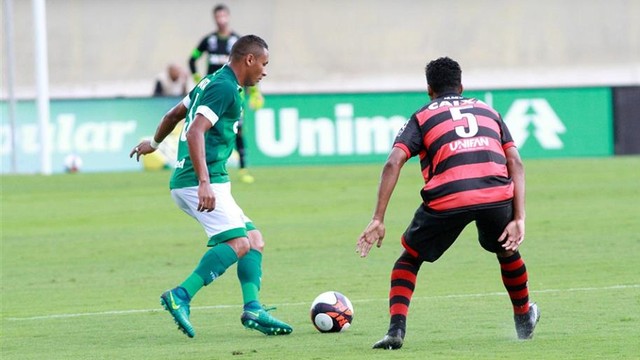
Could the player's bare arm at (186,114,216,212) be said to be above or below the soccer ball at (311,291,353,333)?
above

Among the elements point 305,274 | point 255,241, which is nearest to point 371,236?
point 255,241

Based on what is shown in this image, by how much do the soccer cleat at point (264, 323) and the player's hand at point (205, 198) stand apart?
2.92 ft

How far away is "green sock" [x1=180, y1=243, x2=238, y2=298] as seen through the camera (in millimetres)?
9422

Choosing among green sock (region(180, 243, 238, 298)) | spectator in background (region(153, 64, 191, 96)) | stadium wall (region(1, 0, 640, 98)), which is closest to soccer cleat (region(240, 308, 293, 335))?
green sock (region(180, 243, 238, 298))

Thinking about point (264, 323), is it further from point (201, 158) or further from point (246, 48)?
point (246, 48)

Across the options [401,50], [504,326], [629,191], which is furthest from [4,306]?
[401,50]

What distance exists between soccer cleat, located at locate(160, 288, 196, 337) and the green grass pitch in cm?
13

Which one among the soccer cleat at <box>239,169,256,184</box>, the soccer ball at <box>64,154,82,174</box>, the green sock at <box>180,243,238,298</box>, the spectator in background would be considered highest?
the spectator in background

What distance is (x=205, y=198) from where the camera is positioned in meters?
8.99

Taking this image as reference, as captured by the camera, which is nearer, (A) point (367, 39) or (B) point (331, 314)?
(B) point (331, 314)

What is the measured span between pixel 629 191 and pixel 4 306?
10.8 metres

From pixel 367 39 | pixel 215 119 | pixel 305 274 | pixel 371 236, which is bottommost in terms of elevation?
pixel 305 274

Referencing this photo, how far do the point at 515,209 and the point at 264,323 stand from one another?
1896 mm

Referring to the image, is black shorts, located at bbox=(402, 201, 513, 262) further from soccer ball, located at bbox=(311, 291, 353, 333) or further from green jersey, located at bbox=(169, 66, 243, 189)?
green jersey, located at bbox=(169, 66, 243, 189)
